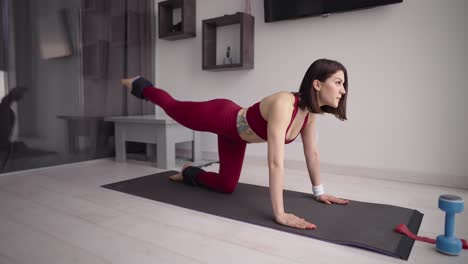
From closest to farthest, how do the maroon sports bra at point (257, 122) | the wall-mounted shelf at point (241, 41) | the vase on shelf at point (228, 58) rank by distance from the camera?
the maroon sports bra at point (257, 122) < the wall-mounted shelf at point (241, 41) < the vase on shelf at point (228, 58)

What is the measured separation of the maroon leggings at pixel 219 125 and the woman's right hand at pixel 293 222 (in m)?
0.49

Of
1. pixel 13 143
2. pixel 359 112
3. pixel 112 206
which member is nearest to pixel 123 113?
pixel 13 143

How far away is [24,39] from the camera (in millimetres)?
2371

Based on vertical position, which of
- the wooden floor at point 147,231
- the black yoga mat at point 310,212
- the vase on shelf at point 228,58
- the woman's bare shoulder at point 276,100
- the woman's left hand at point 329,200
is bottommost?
the wooden floor at point 147,231

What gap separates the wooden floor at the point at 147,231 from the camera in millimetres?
1106

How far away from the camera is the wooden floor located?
43.6 inches

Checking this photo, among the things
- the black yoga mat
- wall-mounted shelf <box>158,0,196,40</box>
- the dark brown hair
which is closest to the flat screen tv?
wall-mounted shelf <box>158,0,196,40</box>

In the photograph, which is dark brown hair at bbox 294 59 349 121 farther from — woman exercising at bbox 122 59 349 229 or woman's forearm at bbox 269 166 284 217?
woman's forearm at bbox 269 166 284 217

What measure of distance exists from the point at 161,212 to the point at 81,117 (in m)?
1.62

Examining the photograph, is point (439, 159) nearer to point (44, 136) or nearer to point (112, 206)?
point (112, 206)

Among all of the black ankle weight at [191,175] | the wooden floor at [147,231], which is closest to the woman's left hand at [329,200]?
the wooden floor at [147,231]

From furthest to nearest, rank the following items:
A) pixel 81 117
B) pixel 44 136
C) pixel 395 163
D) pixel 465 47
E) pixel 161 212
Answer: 1. pixel 81 117
2. pixel 44 136
3. pixel 395 163
4. pixel 465 47
5. pixel 161 212

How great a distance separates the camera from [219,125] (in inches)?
66.5

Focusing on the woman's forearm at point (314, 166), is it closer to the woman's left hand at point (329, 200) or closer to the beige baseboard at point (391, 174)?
the woman's left hand at point (329, 200)
